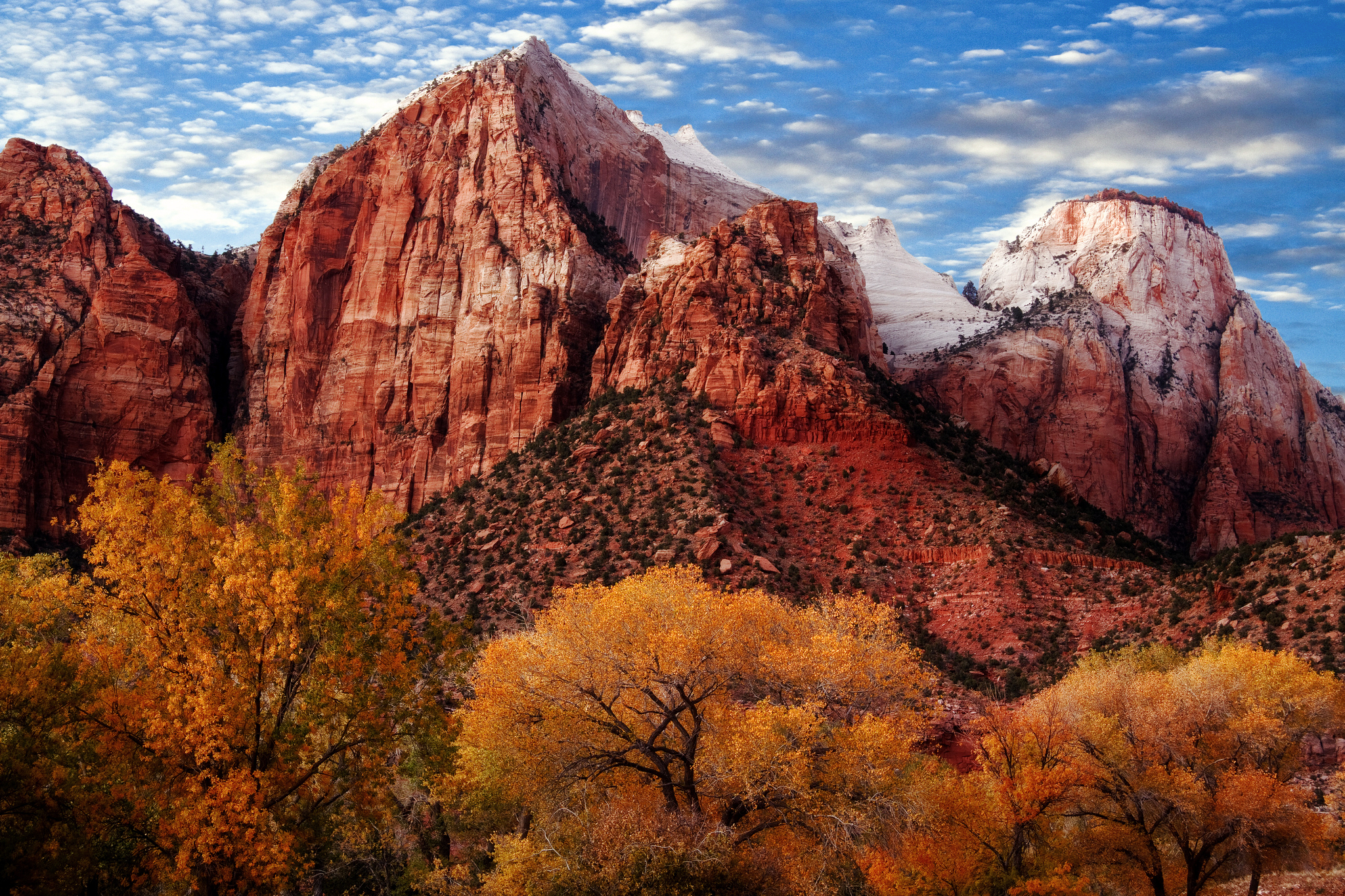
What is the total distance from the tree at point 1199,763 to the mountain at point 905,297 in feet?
243

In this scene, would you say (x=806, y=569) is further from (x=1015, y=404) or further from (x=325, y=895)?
(x=1015, y=404)

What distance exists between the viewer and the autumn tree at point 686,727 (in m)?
25.9

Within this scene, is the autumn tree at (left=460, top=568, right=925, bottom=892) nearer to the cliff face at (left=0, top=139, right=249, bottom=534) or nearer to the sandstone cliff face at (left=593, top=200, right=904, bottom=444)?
the sandstone cliff face at (left=593, top=200, right=904, bottom=444)

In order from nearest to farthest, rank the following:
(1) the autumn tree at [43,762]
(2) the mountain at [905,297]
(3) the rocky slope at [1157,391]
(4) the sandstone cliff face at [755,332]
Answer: (1) the autumn tree at [43,762] → (4) the sandstone cliff face at [755,332] → (3) the rocky slope at [1157,391] → (2) the mountain at [905,297]

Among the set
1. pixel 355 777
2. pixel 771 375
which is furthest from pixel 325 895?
pixel 771 375

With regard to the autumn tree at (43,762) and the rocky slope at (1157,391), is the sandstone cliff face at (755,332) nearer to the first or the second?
the rocky slope at (1157,391)

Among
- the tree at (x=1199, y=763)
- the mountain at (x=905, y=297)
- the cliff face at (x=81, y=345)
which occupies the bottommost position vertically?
the tree at (x=1199, y=763)

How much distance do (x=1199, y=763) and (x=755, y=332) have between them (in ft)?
130

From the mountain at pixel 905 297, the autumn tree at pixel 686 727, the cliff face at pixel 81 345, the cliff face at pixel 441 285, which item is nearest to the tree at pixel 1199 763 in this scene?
the autumn tree at pixel 686 727

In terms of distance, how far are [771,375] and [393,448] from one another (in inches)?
1213

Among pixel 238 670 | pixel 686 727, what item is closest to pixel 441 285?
pixel 686 727

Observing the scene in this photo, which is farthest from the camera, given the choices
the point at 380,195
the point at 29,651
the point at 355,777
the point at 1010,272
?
the point at 1010,272

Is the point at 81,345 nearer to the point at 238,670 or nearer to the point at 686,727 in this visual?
the point at 686,727

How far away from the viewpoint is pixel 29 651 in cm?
2377
